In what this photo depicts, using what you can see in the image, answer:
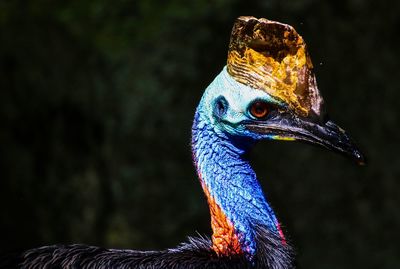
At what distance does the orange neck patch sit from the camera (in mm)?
4363

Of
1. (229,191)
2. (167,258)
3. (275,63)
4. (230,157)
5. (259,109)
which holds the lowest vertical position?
(167,258)

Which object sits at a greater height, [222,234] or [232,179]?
[232,179]

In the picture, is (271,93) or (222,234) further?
(222,234)

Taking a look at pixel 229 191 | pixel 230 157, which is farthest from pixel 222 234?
pixel 230 157

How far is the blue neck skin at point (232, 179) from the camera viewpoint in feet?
14.3

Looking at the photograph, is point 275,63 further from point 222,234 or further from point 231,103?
point 222,234

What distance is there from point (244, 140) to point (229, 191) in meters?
0.21

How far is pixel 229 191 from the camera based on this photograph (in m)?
4.41

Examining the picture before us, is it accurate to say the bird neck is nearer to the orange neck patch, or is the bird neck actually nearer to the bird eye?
the orange neck patch

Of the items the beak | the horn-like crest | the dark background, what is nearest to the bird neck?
the beak

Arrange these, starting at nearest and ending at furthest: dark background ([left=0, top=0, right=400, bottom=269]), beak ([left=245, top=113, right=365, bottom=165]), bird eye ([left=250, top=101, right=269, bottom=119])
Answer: beak ([left=245, top=113, right=365, bottom=165]) → bird eye ([left=250, top=101, right=269, bottom=119]) → dark background ([left=0, top=0, right=400, bottom=269])

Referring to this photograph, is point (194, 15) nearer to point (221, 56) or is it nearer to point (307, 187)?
point (221, 56)

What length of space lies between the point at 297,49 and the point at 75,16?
4.36m

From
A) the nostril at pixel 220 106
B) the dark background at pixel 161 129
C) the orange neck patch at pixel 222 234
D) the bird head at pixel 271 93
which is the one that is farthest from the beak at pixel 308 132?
the dark background at pixel 161 129
